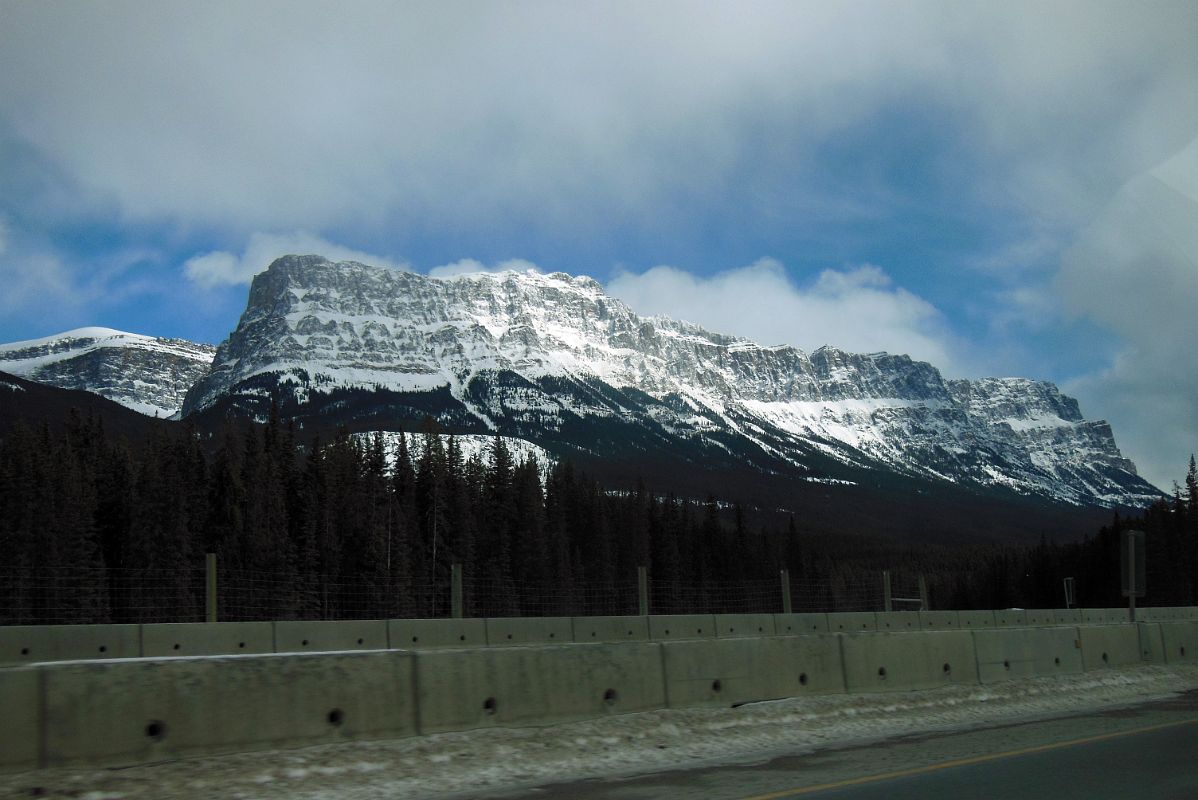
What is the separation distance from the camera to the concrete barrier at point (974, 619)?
3903 cm

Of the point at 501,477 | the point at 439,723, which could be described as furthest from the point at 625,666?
the point at 501,477

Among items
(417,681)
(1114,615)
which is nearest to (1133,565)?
(417,681)

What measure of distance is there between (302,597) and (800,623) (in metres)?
42.8

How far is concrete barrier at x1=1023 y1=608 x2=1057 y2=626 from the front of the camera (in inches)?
1628

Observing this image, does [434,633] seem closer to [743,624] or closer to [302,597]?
[743,624]

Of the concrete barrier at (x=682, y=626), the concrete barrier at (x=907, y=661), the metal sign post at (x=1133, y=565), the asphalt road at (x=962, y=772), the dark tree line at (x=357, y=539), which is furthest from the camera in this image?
the dark tree line at (x=357, y=539)

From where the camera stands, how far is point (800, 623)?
34.9 metres

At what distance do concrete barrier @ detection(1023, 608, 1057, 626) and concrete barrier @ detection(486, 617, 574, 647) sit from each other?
21.6m

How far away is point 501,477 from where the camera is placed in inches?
3836

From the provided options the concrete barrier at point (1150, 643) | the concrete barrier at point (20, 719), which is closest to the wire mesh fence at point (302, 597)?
the concrete barrier at point (1150, 643)

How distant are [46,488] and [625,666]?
186 feet

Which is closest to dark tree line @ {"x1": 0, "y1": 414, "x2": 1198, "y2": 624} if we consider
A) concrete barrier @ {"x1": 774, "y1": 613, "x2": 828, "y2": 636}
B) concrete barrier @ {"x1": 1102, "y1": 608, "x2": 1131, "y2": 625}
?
concrete barrier @ {"x1": 774, "y1": 613, "x2": 828, "y2": 636}

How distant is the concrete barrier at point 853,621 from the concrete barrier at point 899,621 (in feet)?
0.80

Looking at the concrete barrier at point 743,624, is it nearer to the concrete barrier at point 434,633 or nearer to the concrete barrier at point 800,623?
the concrete barrier at point 800,623
